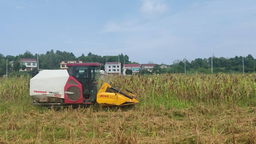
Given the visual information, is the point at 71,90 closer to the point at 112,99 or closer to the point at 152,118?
the point at 112,99

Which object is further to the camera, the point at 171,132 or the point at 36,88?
the point at 36,88

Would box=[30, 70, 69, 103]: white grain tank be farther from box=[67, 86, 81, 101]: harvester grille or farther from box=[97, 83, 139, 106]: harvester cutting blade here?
box=[97, 83, 139, 106]: harvester cutting blade

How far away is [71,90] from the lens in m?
6.28

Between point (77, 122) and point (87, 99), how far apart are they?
1779mm

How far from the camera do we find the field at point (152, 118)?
370 cm

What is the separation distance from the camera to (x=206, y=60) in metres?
35.4

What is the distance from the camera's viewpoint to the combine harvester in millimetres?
6098

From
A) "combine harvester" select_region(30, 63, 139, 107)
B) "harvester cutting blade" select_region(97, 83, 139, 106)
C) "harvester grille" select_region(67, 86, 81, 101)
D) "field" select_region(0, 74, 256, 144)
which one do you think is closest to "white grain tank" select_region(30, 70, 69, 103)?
"combine harvester" select_region(30, 63, 139, 107)

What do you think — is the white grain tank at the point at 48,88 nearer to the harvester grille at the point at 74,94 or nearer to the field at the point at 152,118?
the harvester grille at the point at 74,94

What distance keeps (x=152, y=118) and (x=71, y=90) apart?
2.85 metres

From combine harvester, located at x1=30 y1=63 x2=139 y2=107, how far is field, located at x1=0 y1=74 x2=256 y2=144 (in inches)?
12.7

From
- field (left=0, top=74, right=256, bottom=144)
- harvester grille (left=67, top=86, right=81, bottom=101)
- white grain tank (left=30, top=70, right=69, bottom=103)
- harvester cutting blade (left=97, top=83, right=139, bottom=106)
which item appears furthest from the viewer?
harvester grille (left=67, top=86, right=81, bottom=101)

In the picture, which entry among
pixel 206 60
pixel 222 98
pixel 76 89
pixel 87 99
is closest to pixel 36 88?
pixel 76 89

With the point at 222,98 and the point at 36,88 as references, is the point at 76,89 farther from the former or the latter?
the point at 222,98
